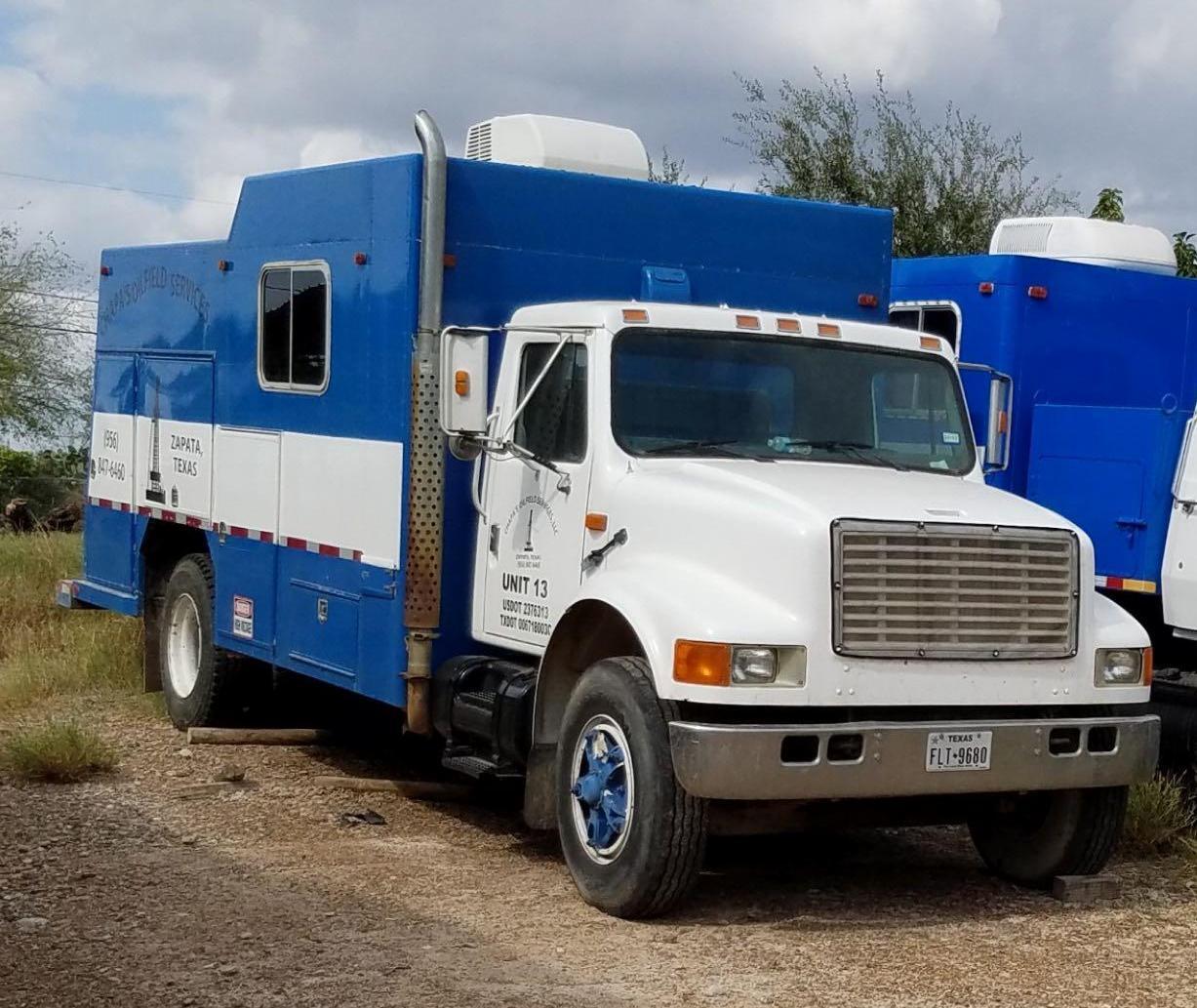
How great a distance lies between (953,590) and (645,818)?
4.66 ft

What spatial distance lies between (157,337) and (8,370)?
26.1 m

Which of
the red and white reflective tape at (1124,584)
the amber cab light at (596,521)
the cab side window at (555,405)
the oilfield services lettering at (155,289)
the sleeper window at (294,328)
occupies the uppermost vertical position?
the oilfield services lettering at (155,289)

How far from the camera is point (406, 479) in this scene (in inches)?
327

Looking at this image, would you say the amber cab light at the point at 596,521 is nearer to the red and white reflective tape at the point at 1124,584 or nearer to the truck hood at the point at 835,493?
the truck hood at the point at 835,493

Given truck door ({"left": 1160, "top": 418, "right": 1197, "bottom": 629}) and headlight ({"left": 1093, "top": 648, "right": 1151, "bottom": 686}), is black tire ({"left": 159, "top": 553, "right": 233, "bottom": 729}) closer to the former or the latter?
truck door ({"left": 1160, "top": 418, "right": 1197, "bottom": 629})

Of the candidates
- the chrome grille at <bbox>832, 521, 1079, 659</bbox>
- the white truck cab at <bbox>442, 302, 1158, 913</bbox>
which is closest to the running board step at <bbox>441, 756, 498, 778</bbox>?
the white truck cab at <bbox>442, 302, 1158, 913</bbox>

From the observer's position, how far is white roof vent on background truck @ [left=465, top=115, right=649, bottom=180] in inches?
357

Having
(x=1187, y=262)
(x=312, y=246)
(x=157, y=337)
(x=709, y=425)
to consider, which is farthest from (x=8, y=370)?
(x=709, y=425)

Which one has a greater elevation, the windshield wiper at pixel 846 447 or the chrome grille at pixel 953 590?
the windshield wiper at pixel 846 447

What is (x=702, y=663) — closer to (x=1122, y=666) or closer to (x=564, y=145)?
(x=1122, y=666)

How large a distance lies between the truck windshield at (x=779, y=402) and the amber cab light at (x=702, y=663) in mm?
1202

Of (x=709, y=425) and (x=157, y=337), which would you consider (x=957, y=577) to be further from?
(x=157, y=337)

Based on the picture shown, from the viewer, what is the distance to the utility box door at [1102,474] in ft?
30.0

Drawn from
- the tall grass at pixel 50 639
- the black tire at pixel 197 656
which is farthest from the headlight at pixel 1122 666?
the tall grass at pixel 50 639
